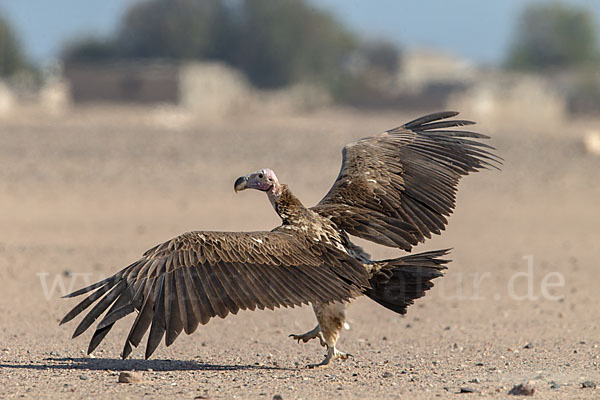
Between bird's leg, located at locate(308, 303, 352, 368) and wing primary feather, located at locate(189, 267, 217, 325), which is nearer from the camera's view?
wing primary feather, located at locate(189, 267, 217, 325)

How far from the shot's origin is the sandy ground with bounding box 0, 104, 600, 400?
6336 millimetres

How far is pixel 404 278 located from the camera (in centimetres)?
656

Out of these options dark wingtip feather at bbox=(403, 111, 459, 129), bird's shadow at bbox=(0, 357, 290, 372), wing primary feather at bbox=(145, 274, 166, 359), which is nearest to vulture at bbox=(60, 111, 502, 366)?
wing primary feather at bbox=(145, 274, 166, 359)

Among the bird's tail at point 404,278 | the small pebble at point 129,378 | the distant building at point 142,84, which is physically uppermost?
the distant building at point 142,84

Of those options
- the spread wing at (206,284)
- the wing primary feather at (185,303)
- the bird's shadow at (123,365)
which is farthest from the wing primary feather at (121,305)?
the bird's shadow at (123,365)

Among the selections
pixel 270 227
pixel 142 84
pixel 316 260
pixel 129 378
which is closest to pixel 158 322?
pixel 129 378

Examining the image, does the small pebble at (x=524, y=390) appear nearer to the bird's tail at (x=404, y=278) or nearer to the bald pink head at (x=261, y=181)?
the bird's tail at (x=404, y=278)

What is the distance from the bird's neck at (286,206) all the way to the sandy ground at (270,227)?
0.94 m

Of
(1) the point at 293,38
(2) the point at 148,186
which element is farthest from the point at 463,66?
(2) the point at 148,186

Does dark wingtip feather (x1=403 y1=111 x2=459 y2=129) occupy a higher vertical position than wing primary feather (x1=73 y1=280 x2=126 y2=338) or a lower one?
higher

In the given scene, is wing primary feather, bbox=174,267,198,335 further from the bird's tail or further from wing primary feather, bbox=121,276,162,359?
the bird's tail

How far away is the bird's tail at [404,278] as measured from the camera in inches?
255

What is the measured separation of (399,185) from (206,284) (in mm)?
2071

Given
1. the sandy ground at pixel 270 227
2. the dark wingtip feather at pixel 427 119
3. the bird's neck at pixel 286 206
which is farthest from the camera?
the dark wingtip feather at pixel 427 119
